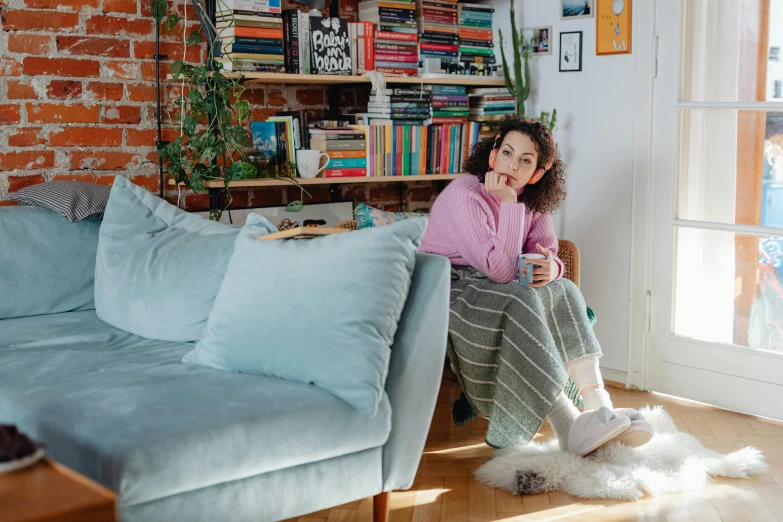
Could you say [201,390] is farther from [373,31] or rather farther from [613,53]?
[613,53]

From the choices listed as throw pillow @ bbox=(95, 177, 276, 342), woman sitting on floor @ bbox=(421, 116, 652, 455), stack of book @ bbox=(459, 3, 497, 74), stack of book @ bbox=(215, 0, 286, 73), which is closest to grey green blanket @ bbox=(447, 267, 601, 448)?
woman sitting on floor @ bbox=(421, 116, 652, 455)

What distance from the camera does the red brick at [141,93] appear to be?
3.25 meters

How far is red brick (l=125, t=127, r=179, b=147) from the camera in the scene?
327 cm

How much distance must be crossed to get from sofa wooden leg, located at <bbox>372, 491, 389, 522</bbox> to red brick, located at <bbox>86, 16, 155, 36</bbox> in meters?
1.98

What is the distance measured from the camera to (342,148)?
139 inches

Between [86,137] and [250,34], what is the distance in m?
0.70

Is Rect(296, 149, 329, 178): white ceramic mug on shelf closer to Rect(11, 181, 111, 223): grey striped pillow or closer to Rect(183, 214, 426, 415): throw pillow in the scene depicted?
Rect(11, 181, 111, 223): grey striped pillow

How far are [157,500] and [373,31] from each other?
242 centimetres

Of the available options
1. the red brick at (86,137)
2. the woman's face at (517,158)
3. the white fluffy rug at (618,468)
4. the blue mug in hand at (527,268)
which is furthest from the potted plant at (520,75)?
the red brick at (86,137)

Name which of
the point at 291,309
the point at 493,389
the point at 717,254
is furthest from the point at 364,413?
the point at 717,254

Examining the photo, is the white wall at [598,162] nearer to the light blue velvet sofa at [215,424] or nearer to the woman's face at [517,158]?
the woman's face at [517,158]

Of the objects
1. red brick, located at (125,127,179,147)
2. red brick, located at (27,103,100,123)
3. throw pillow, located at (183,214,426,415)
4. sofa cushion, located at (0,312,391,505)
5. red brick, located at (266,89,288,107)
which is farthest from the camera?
red brick, located at (266,89,288,107)

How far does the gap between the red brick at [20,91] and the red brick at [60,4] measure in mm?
264

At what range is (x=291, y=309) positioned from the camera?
80.0 inches
